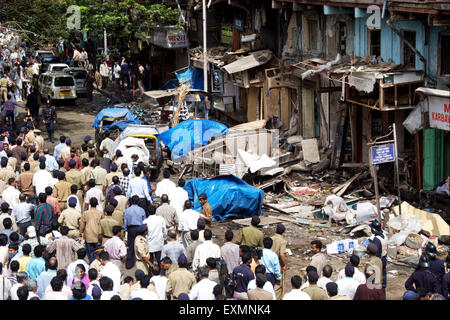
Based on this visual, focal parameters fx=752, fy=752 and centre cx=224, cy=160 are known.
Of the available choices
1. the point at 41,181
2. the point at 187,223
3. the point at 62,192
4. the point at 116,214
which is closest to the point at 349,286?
the point at 187,223

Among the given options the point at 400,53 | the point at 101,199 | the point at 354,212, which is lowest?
the point at 354,212

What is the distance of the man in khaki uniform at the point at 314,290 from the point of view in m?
9.66

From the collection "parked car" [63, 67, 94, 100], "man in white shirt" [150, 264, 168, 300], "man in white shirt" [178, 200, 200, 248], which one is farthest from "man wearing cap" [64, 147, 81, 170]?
"parked car" [63, 67, 94, 100]

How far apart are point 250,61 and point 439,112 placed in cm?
1117

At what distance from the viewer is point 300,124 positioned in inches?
989

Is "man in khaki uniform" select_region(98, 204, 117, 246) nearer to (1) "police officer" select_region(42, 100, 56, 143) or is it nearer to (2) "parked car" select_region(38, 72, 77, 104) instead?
(1) "police officer" select_region(42, 100, 56, 143)

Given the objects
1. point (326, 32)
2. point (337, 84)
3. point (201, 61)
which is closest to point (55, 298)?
point (337, 84)

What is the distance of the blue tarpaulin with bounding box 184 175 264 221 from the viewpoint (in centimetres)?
1836

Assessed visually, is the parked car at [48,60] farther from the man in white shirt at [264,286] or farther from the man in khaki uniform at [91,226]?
the man in white shirt at [264,286]

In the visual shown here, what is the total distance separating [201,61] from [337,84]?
10133mm

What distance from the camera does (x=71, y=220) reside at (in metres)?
13.8

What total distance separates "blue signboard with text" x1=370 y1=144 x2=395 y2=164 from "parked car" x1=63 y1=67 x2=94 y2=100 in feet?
77.9

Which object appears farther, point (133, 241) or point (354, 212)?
point (354, 212)

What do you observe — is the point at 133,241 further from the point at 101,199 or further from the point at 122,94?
the point at 122,94
